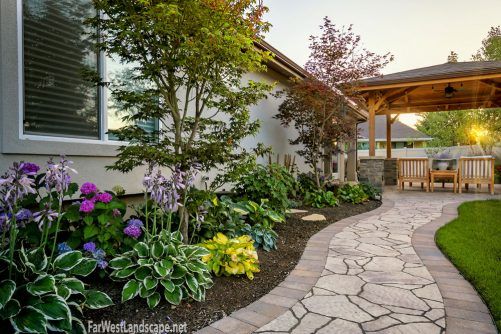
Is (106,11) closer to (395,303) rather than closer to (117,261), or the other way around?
(117,261)

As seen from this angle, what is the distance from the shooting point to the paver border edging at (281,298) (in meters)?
1.95

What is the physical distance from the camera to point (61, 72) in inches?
129

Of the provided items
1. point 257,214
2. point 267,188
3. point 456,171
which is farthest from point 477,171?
point 257,214

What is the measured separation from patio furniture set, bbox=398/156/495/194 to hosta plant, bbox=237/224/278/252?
24.5 ft

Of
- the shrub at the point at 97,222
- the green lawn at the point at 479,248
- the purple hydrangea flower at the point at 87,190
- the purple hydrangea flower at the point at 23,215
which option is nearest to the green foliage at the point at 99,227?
the shrub at the point at 97,222

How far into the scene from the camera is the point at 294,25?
34.8 feet

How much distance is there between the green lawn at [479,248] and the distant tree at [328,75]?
120 inches

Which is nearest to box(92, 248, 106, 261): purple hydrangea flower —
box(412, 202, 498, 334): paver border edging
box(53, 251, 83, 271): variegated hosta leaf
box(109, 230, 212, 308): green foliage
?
box(109, 230, 212, 308): green foliage

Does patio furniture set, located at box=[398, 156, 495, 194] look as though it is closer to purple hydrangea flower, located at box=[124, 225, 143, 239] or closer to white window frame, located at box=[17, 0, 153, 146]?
white window frame, located at box=[17, 0, 153, 146]

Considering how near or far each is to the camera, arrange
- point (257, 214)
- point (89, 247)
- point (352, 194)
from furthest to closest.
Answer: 1. point (352, 194)
2. point (257, 214)
3. point (89, 247)

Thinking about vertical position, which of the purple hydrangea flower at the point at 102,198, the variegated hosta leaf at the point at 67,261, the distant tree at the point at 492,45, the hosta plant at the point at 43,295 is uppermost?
the distant tree at the point at 492,45

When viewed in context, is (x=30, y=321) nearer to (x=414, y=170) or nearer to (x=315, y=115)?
(x=315, y=115)

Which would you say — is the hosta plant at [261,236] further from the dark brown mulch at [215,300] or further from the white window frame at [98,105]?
the white window frame at [98,105]

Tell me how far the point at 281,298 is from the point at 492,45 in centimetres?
2068
